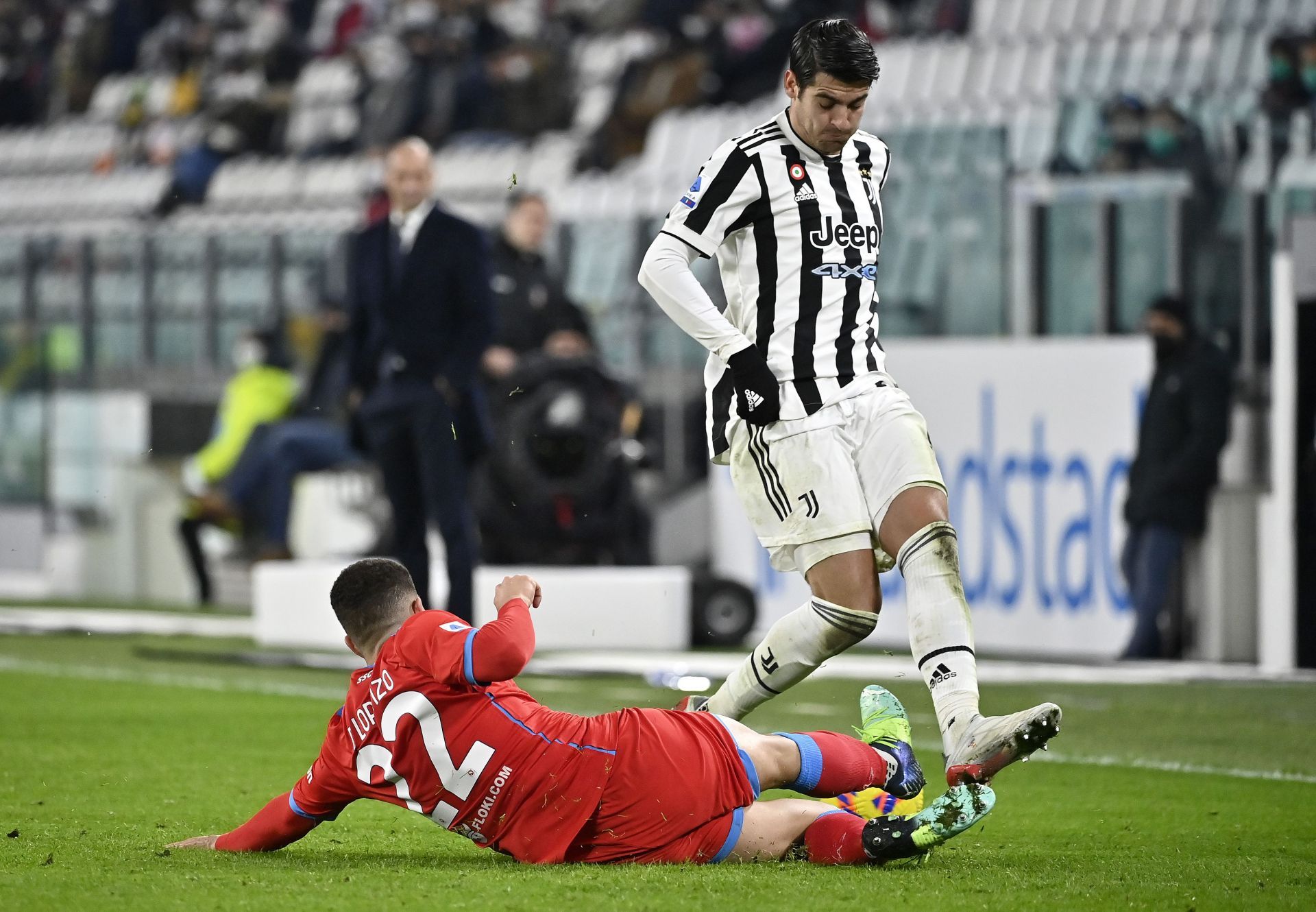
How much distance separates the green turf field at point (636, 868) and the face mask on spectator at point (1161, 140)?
3931mm

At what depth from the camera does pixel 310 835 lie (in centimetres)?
479

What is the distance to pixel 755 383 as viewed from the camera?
482cm

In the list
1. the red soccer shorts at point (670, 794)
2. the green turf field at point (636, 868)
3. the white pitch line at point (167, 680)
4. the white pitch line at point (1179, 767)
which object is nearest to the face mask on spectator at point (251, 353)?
the white pitch line at point (167, 680)

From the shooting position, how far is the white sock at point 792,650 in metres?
4.83

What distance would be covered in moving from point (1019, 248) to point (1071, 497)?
1.95 metres

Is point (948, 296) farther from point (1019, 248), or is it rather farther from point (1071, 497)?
point (1071, 497)

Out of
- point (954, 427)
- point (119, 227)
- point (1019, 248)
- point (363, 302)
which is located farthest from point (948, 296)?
point (119, 227)

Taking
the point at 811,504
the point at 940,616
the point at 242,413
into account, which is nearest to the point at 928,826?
the point at 940,616

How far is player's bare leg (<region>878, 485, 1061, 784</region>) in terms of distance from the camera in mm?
4250

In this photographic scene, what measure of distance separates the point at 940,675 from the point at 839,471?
21.2 inches

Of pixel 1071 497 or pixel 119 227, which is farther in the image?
pixel 119 227

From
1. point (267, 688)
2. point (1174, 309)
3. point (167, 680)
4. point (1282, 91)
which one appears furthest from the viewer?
point (1282, 91)

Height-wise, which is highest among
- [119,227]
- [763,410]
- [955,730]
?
[119,227]

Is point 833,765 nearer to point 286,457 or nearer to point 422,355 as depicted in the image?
point 422,355
